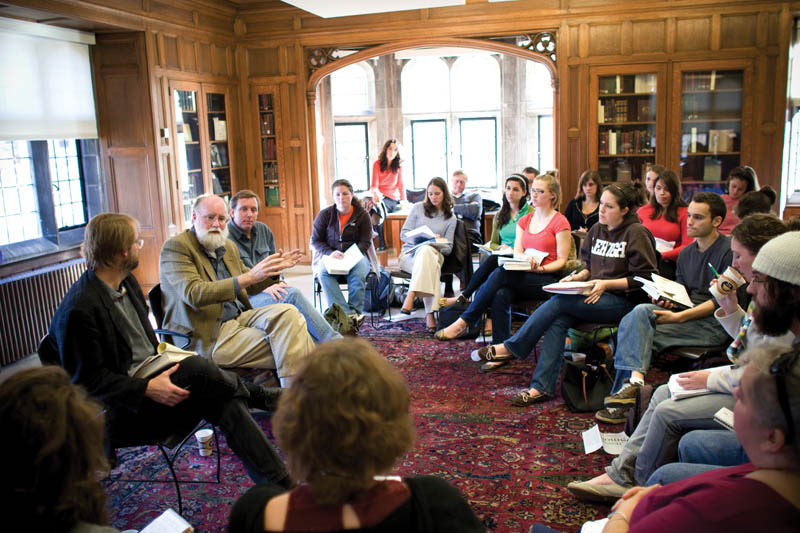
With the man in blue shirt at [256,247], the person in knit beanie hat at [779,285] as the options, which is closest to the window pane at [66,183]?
the man in blue shirt at [256,247]

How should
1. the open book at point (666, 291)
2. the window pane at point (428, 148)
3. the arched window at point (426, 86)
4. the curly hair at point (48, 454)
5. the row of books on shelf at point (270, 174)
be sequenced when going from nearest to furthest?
the curly hair at point (48, 454), the open book at point (666, 291), the row of books on shelf at point (270, 174), the arched window at point (426, 86), the window pane at point (428, 148)

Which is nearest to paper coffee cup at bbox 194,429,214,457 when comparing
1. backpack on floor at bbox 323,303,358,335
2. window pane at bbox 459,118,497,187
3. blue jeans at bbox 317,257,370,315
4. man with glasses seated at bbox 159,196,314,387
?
man with glasses seated at bbox 159,196,314,387

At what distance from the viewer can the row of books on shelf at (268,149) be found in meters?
8.78

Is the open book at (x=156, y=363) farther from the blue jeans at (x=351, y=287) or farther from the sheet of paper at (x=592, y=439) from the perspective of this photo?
the blue jeans at (x=351, y=287)

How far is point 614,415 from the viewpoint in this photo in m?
3.78

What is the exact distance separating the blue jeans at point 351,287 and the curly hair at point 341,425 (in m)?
4.35

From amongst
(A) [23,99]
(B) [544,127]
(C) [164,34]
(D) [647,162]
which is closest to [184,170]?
(C) [164,34]

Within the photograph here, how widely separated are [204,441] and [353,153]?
847cm

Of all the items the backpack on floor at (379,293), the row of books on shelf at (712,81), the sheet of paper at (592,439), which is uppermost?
the row of books on shelf at (712,81)

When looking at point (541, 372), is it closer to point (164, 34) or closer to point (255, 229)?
point (255, 229)

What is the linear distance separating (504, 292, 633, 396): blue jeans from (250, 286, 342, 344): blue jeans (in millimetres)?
1335

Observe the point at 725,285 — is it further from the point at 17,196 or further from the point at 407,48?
the point at 407,48

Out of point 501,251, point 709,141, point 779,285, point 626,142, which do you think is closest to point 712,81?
point 709,141

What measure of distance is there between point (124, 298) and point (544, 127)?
30.8ft
